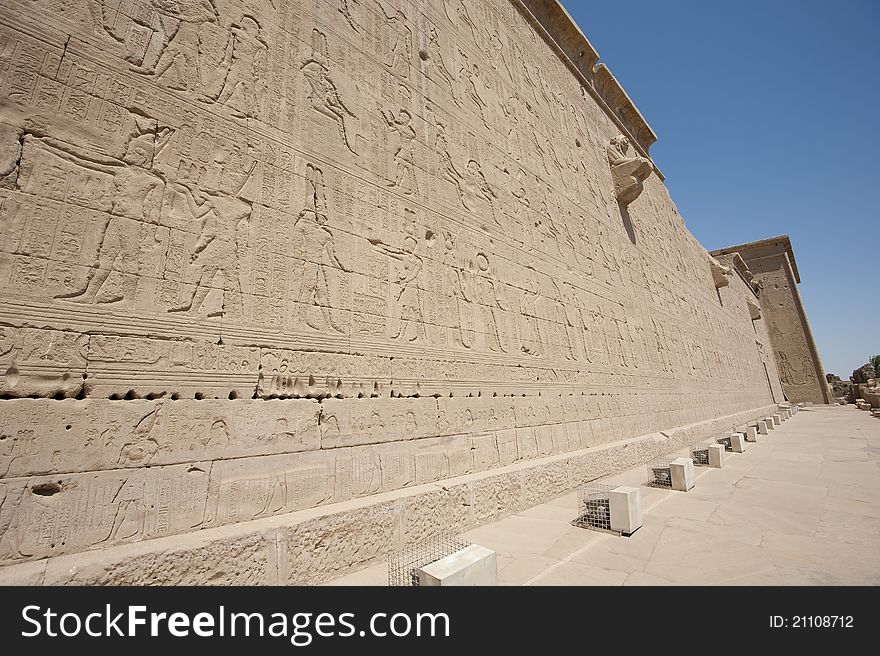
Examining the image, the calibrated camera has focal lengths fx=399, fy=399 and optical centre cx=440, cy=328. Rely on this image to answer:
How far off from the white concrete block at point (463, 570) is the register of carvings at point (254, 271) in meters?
1.01

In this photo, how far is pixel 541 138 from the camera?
21.5ft

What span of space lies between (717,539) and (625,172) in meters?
7.99

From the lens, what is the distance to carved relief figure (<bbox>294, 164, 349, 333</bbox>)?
2.82 metres

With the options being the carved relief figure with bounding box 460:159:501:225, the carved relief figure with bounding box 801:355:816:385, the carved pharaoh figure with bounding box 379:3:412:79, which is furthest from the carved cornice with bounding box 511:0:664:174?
the carved relief figure with bounding box 801:355:816:385

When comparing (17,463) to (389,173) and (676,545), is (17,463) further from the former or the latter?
(676,545)

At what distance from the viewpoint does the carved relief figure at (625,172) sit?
8672mm

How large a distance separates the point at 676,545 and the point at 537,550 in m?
0.97

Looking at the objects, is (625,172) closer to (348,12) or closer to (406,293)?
(348,12)

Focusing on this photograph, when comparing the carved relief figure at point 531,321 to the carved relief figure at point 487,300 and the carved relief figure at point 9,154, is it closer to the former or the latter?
the carved relief figure at point 487,300

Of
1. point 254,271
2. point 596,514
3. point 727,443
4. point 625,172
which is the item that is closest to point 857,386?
point 727,443

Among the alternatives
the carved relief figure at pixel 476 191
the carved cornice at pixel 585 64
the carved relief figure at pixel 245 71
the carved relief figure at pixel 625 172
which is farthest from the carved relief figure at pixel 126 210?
the carved relief figure at pixel 625 172

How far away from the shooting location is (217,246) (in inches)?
96.7

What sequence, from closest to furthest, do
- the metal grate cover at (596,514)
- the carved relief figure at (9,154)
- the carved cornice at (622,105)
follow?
the carved relief figure at (9,154)
the metal grate cover at (596,514)
the carved cornice at (622,105)
